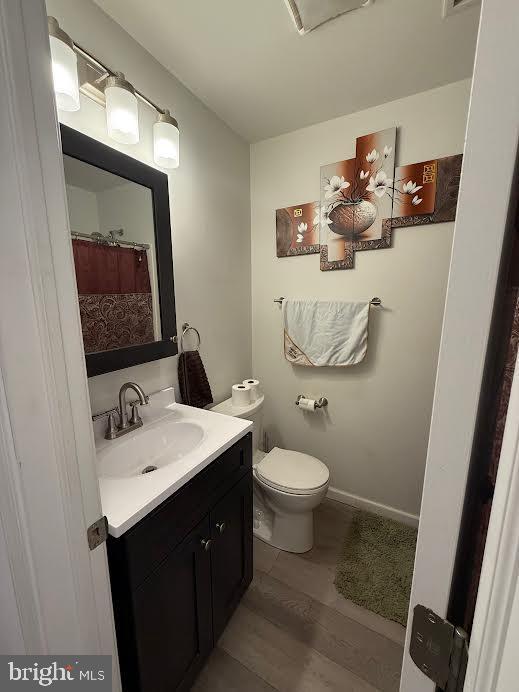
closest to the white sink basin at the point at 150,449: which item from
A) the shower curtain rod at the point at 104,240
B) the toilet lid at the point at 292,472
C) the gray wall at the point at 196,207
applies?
the gray wall at the point at 196,207

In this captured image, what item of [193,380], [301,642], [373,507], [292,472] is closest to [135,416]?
[193,380]

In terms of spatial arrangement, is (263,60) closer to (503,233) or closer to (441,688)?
(503,233)

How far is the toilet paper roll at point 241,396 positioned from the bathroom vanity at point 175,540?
1.31ft

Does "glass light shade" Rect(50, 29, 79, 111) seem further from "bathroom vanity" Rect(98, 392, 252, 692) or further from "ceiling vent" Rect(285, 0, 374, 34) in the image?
"bathroom vanity" Rect(98, 392, 252, 692)

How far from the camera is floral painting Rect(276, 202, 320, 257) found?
1799 mm

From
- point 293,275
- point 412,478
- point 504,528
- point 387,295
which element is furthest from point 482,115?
point 412,478

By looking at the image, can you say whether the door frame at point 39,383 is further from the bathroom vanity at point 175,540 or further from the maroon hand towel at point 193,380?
the maroon hand towel at point 193,380

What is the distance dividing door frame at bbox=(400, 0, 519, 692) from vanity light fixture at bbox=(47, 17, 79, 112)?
114 centimetres

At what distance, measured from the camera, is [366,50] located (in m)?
1.24

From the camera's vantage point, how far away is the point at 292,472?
163 centimetres

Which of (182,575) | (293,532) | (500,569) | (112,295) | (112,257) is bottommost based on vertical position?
(293,532)

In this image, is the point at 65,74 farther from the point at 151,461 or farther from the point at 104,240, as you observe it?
the point at 151,461

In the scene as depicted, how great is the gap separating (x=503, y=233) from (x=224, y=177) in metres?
1.76

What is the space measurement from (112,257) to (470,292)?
1.27 m
